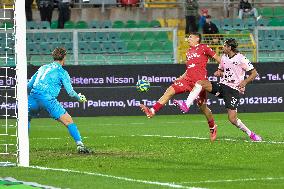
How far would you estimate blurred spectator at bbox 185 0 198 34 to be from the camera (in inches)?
1452

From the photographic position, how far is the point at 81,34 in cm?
3491

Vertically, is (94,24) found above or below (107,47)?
above

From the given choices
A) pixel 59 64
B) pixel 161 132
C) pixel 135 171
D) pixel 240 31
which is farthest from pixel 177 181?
pixel 240 31

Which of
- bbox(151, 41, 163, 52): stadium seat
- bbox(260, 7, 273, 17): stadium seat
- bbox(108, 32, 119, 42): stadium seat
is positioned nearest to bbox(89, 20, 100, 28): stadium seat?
bbox(108, 32, 119, 42): stadium seat

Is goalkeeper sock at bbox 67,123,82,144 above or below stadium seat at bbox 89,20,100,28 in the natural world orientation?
below

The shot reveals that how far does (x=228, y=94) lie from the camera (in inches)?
822

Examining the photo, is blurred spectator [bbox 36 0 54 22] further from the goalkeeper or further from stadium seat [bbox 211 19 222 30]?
the goalkeeper

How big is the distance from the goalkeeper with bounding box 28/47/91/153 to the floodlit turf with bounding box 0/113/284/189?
1.61 ft

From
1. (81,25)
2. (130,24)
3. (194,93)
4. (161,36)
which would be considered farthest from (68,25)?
(194,93)

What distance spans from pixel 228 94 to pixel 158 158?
4646mm

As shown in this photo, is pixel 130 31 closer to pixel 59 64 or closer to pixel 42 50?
pixel 42 50

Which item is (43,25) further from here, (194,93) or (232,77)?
(194,93)

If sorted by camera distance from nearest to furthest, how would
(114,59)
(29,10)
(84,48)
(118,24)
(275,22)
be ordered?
(84,48)
(114,59)
(29,10)
(118,24)
(275,22)

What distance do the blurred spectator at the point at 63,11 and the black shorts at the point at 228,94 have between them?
53.9 feet
